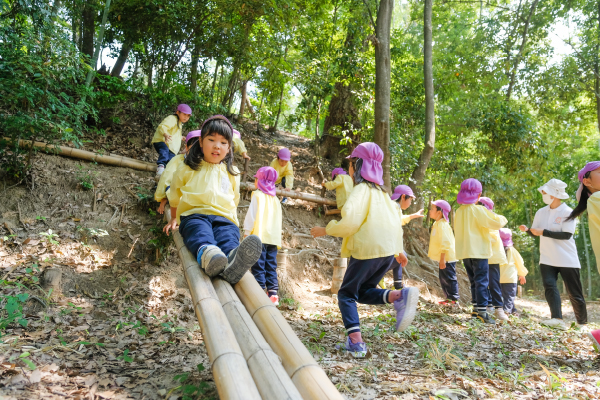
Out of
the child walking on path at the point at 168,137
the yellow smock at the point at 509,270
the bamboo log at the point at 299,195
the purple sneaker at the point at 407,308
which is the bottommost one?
the yellow smock at the point at 509,270

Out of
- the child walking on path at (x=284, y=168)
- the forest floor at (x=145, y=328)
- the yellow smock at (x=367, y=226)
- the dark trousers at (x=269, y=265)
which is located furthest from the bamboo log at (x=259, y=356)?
the child walking on path at (x=284, y=168)

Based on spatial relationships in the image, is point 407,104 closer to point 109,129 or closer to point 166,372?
point 109,129

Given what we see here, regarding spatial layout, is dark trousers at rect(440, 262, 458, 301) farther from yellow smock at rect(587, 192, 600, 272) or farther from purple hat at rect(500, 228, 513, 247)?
yellow smock at rect(587, 192, 600, 272)

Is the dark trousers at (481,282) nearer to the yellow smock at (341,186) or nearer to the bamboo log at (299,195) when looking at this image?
the yellow smock at (341,186)

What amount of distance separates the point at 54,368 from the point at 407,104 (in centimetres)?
996

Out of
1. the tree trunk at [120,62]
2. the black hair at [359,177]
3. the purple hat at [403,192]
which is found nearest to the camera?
the black hair at [359,177]

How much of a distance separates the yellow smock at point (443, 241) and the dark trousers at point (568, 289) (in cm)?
129

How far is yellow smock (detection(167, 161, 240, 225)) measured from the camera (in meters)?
3.36

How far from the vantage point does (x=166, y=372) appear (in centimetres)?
263

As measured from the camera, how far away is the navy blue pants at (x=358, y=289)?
10.9 feet

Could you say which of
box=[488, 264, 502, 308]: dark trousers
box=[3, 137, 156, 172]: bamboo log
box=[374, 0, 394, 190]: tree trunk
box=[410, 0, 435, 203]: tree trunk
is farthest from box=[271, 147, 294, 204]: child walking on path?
box=[488, 264, 502, 308]: dark trousers

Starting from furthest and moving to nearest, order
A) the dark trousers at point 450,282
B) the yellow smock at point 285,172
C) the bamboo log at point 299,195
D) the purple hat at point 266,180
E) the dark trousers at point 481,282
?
the yellow smock at point 285,172 → the bamboo log at point 299,195 → the dark trousers at point 450,282 → the purple hat at point 266,180 → the dark trousers at point 481,282

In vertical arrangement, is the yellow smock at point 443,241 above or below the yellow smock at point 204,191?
below

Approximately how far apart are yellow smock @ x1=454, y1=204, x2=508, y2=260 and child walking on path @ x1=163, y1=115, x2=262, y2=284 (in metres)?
3.44
